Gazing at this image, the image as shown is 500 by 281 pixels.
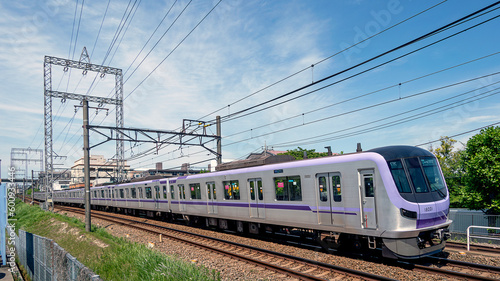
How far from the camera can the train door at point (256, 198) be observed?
43.7 ft

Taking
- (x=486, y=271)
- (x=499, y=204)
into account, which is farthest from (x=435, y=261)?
(x=499, y=204)

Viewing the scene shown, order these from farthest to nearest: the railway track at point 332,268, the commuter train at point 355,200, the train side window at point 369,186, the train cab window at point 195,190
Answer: the train cab window at point 195,190 → the train side window at point 369,186 → the commuter train at point 355,200 → the railway track at point 332,268

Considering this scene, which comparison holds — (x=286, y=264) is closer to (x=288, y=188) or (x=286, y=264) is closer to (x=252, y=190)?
(x=288, y=188)

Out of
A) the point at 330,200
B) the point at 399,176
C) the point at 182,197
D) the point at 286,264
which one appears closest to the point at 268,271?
the point at 286,264

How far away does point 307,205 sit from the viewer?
11.1m

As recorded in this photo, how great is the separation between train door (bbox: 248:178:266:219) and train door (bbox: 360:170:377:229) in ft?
15.4

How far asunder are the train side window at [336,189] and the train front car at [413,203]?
4.89ft

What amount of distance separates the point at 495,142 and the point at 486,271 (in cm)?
1100

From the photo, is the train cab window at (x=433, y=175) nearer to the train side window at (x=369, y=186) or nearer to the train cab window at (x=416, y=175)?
the train cab window at (x=416, y=175)

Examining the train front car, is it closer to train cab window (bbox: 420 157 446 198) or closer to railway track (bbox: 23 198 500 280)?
train cab window (bbox: 420 157 446 198)

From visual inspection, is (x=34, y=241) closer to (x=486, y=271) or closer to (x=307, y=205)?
(x=307, y=205)

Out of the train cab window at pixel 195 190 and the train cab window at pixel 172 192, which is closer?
the train cab window at pixel 195 190

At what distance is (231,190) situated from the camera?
49.6 ft

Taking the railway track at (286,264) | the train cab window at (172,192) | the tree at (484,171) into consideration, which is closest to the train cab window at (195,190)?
the train cab window at (172,192)
